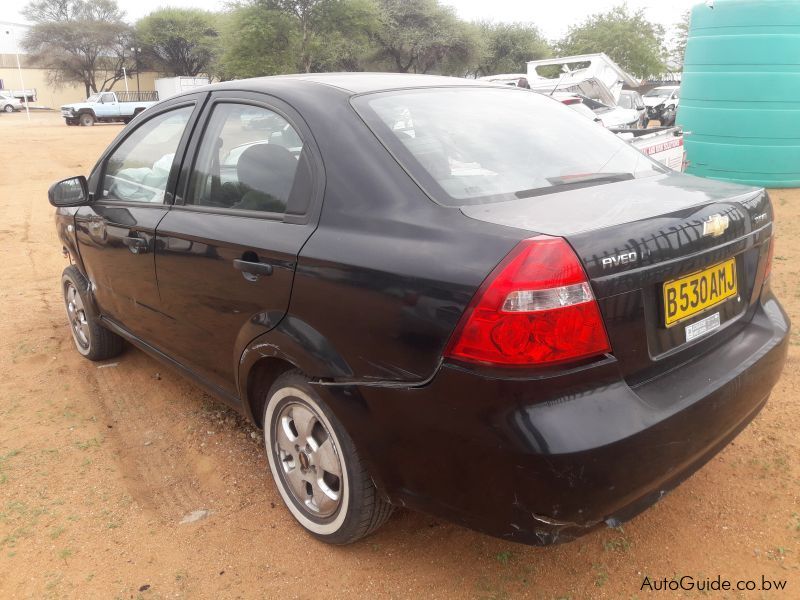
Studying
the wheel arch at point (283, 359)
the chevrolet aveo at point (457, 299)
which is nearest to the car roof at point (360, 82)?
the chevrolet aveo at point (457, 299)

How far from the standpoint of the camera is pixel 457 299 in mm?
1799

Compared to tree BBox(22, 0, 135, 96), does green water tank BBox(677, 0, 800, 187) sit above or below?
below

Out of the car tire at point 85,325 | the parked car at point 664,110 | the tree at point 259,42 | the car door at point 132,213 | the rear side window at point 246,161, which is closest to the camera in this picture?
the rear side window at point 246,161

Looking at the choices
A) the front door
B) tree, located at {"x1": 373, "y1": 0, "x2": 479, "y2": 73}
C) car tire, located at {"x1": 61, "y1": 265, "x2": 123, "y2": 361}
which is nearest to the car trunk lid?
car tire, located at {"x1": 61, "y1": 265, "x2": 123, "y2": 361}

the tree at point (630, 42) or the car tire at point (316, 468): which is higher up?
the tree at point (630, 42)

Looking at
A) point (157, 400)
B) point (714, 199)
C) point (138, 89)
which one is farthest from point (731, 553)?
point (138, 89)

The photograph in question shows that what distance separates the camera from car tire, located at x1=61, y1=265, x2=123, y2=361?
13.2 feet

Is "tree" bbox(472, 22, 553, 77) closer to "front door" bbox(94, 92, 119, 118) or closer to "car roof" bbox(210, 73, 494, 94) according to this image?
"front door" bbox(94, 92, 119, 118)

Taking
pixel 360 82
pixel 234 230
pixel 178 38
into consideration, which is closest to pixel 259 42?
pixel 178 38

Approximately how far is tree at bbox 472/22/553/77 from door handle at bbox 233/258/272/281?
44611 millimetres

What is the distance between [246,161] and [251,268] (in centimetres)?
50

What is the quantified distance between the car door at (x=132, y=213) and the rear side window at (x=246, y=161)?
0.20m

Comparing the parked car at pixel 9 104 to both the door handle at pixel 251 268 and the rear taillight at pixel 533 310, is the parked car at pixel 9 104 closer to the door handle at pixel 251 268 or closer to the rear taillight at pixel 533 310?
the door handle at pixel 251 268

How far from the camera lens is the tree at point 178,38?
1864 inches
